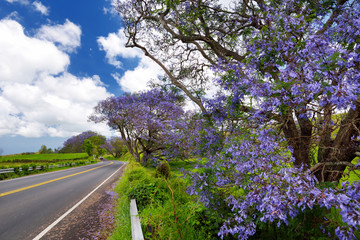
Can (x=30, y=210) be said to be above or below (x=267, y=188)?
below

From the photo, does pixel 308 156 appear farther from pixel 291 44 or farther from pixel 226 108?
pixel 291 44

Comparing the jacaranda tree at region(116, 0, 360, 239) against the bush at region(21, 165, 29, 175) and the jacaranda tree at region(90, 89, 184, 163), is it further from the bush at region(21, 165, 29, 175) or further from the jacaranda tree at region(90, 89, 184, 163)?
the bush at region(21, 165, 29, 175)

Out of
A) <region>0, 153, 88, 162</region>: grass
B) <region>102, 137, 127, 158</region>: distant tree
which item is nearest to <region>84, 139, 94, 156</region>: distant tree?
<region>102, 137, 127, 158</region>: distant tree

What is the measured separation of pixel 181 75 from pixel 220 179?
6.54 m

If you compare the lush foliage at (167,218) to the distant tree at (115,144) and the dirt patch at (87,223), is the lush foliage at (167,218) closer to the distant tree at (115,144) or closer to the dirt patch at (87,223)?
the dirt patch at (87,223)

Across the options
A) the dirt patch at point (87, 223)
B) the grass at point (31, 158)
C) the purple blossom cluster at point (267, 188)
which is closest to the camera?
the purple blossom cluster at point (267, 188)

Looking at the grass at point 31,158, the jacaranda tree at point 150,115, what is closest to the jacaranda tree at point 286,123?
the jacaranda tree at point 150,115

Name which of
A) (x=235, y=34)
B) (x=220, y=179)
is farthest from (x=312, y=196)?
(x=235, y=34)

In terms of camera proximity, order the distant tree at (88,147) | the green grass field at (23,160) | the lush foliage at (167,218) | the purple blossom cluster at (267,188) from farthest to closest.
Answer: the distant tree at (88,147) < the green grass field at (23,160) < the lush foliage at (167,218) < the purple blossom cluster at (267,188)

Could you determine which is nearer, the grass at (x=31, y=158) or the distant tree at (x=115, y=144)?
the grass at (x=31, y=158)

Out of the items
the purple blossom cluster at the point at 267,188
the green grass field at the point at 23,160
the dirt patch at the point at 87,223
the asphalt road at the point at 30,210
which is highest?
the green grass field at the point at 23,160

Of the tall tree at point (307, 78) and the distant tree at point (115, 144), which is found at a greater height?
the distant tree at point (115, 144)

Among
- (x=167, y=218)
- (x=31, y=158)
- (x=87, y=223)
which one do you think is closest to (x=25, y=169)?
(x=87, y=223)

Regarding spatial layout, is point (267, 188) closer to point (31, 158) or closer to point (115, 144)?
point (31, 158)
